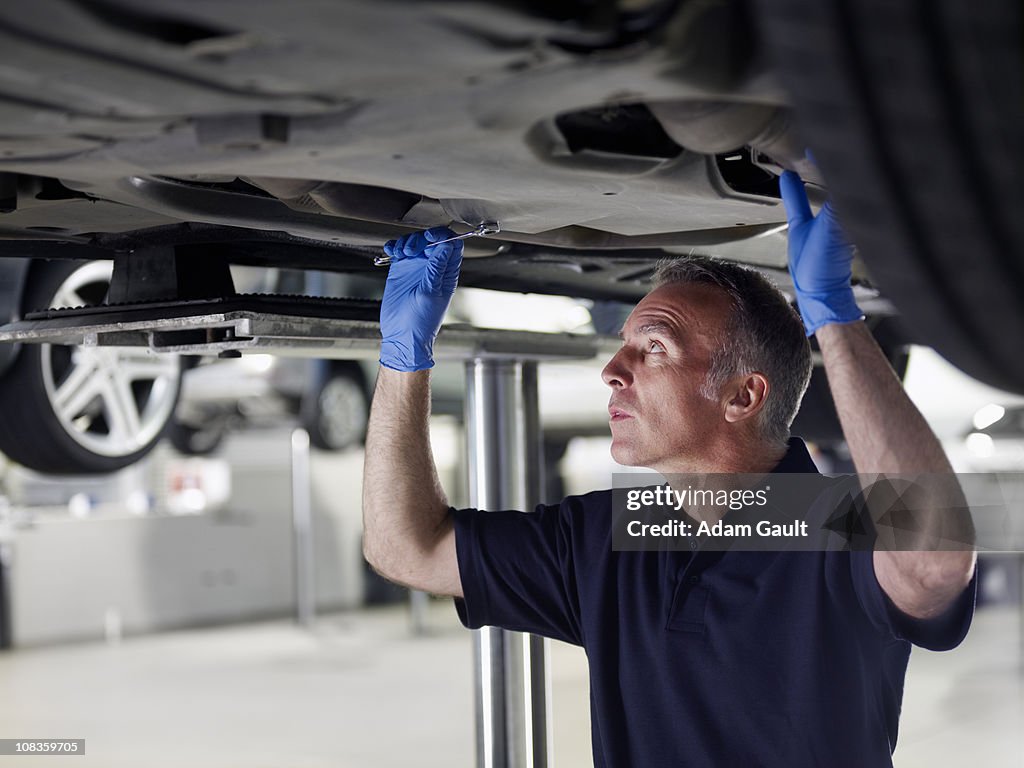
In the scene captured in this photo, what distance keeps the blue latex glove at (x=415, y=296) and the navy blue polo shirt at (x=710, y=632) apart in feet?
0.87

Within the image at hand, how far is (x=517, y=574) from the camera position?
1.64 metres

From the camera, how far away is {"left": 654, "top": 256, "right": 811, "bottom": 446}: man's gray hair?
1.57 m

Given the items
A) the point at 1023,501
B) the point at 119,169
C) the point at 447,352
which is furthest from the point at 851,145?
the point at 447,352

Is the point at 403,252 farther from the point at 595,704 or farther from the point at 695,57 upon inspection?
the point at 695,57

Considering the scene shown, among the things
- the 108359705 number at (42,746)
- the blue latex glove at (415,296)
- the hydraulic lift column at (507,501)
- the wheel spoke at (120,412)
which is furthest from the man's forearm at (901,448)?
the 108359705 number at (42,746)

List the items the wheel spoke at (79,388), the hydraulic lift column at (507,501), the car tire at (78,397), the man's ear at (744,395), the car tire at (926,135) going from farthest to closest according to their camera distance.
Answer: the wheel spoke at (79,388) < the car tire at (78,397) < the hydraulic lift column at (507,501) < the man's ear at (744,395) < the car tire at (926,135)

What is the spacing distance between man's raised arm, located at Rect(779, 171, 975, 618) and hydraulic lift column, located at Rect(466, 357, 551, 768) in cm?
110

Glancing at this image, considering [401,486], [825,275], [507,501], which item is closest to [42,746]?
[507,501]

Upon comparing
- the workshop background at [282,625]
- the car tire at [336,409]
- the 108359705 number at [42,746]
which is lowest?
the 108359705 number at [42,746]

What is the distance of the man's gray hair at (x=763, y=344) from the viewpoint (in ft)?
5.16

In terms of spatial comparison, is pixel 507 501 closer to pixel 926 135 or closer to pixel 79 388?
pixel 79 388

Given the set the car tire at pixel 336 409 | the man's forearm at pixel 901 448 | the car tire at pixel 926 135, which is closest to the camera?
the car tire at pixel 926 135

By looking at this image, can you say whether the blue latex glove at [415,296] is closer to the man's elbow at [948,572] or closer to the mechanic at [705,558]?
the mechanic at [705,558]

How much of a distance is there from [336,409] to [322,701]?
5.37 ft
